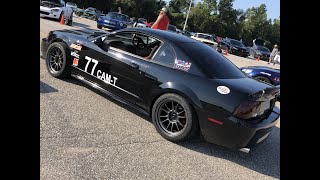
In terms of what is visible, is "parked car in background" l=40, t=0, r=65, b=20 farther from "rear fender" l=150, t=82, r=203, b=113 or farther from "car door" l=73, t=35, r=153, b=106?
"rear fender" l=150, t=82, r=203, b=113

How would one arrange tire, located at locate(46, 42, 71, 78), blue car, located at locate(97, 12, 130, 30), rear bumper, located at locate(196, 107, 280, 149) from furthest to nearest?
blue car, located at locate(97, 12, 130, 30) < tire, located at locate(46, 42, 71, 78) < rear bumper, located at locate(196, 107, 280, 149)

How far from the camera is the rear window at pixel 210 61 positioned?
14.4ft

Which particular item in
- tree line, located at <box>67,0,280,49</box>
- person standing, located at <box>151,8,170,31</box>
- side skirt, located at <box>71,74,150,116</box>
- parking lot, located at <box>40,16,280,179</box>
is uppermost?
tree line, located at <box>67,0,280,49</box>

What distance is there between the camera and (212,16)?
235 feet

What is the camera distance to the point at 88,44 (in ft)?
17.7

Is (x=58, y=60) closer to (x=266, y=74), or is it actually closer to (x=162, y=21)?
(x=162, y=21)

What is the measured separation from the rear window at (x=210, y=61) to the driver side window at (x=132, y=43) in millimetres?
686

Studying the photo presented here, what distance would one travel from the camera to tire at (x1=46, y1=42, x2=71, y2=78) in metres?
5.57

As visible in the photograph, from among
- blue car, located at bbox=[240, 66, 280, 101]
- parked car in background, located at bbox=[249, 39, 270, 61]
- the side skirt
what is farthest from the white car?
parked car in background, located at bbox=[249, 39, 270, 61]

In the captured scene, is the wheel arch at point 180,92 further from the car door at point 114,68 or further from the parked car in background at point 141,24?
the parked car in background at point 141,24
